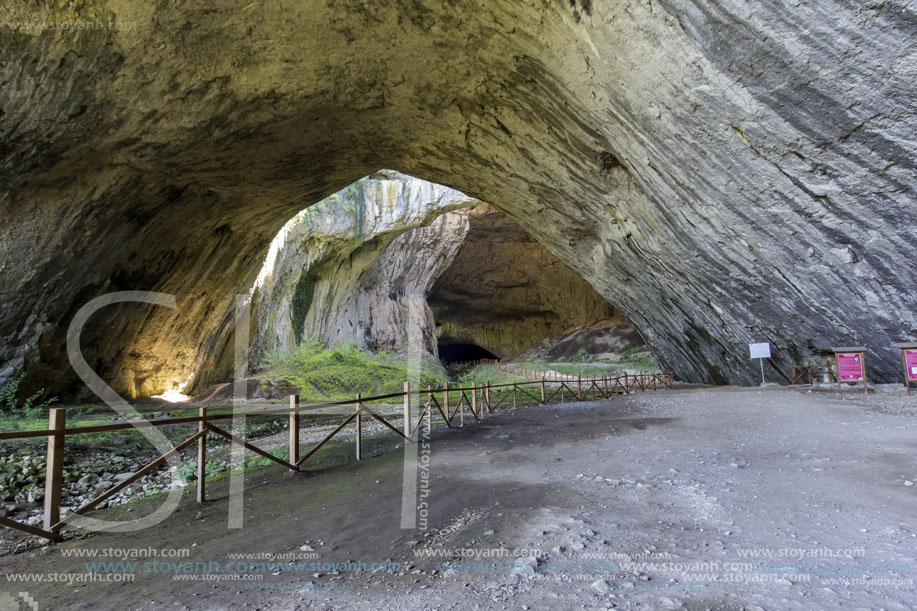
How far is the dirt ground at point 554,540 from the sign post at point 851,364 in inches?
157

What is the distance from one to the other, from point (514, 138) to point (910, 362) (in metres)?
9.13

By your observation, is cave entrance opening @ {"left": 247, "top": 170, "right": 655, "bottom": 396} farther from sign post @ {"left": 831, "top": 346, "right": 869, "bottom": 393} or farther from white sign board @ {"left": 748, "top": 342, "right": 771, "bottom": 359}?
sign post @ {"left": 831, "top": 346, "right": 869, "bottom": 393}

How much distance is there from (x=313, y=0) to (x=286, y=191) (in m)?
6.44

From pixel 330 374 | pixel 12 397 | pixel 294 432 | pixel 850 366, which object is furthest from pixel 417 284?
pixel 294 432

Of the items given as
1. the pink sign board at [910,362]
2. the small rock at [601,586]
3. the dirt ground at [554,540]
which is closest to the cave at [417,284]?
the pink sign board at [910,362]

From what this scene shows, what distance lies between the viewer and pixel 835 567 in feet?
8.45

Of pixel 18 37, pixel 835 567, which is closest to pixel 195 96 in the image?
pixel 18 37

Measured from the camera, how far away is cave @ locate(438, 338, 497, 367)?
4697cm

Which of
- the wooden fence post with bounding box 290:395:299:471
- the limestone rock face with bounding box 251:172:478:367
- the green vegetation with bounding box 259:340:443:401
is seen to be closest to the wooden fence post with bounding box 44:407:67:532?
the wooden fence post with bounding box 290:395:299:471

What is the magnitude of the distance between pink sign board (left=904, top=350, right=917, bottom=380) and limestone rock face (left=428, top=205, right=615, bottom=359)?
24.5 metres

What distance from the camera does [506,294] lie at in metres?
38.4

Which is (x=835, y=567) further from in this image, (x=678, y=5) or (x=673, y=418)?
(x=673, y=418)

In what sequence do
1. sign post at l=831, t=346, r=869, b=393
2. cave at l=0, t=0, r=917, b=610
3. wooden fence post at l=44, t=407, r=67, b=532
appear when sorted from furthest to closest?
sign post at l=831, t=346, r=869, b=393 < wooden fence post at l=44, t=407, r=67, b=532 < cave at l=0, t=0, r=917, b=610

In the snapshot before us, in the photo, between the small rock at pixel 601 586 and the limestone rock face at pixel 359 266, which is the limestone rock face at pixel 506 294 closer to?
the limestone rock face at pixel 359 266
